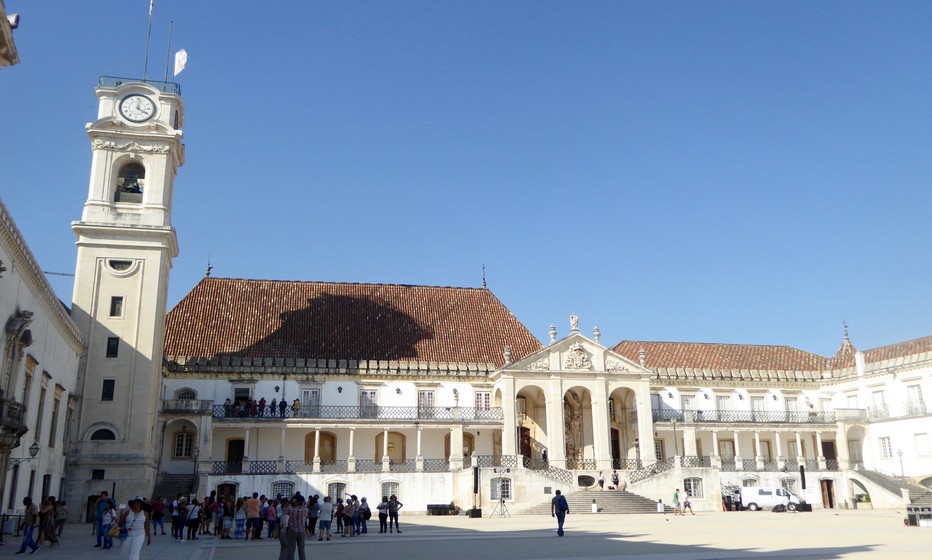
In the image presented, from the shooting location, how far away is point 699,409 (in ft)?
152

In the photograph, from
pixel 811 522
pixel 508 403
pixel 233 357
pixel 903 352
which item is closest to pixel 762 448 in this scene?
pixel 903 352

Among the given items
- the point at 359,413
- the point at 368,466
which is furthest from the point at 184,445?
the point at 368,466

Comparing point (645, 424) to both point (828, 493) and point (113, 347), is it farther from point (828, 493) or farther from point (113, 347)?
point (113, 347)

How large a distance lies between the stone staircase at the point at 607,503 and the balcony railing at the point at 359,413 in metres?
5.90

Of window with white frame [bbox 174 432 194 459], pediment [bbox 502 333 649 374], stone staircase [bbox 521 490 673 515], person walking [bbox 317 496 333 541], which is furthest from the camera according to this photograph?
pediment [bbox 502 333 649 374]

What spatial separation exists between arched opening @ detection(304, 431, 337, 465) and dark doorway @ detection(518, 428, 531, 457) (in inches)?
389

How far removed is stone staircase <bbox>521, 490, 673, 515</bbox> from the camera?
35.8 metres

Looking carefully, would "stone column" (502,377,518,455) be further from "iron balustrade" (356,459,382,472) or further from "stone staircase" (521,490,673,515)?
"iron balustrade" (356,459,382,472)

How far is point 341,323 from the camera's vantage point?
44.5 m

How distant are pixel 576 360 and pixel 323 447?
13.8 m

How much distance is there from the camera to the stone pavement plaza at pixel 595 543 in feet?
55.2

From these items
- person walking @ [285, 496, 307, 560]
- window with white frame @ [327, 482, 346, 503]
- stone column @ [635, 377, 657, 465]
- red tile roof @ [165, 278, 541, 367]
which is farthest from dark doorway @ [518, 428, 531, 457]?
person walking @ [285, 496, 307, 560]

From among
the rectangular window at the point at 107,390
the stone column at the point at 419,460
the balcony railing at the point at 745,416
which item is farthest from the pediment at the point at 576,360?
the rectangular window at the point at 107,390

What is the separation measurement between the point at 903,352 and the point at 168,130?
39965 mm
